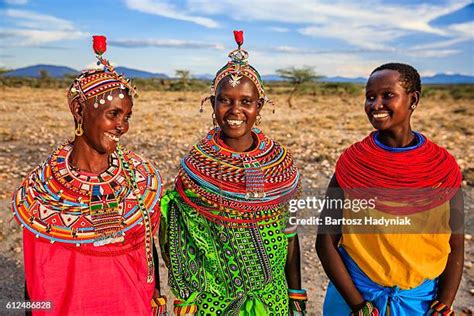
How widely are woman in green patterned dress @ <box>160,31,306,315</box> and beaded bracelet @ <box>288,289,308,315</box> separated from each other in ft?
0.24

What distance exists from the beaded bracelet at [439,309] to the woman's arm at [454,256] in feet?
0.08

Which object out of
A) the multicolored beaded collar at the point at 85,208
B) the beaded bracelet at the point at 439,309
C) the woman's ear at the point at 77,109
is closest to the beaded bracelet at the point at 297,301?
the beaded bracelet at the point at 439,309

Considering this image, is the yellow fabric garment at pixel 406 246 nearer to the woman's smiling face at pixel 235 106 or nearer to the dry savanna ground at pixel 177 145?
the woman's smiling face at pixel 235 106

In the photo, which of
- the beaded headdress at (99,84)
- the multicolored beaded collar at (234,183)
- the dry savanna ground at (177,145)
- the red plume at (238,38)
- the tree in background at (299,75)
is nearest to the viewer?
the beaded headdress at (99,84)

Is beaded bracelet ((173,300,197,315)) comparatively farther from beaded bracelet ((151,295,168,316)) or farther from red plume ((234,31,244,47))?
red plume ((234,31,244,47))

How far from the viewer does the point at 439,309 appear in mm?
2314

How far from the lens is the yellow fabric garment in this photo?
230 cm

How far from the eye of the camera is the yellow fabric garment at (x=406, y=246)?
90.6 inches

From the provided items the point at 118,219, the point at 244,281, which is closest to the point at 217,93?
the point at 118,219

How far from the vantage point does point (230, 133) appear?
244 centimetres

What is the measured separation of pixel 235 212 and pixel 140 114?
14.9m

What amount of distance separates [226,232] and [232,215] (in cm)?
10

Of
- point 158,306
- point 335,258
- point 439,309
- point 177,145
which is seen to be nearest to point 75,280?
point 158,306

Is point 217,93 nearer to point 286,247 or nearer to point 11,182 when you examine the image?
point 286,247
